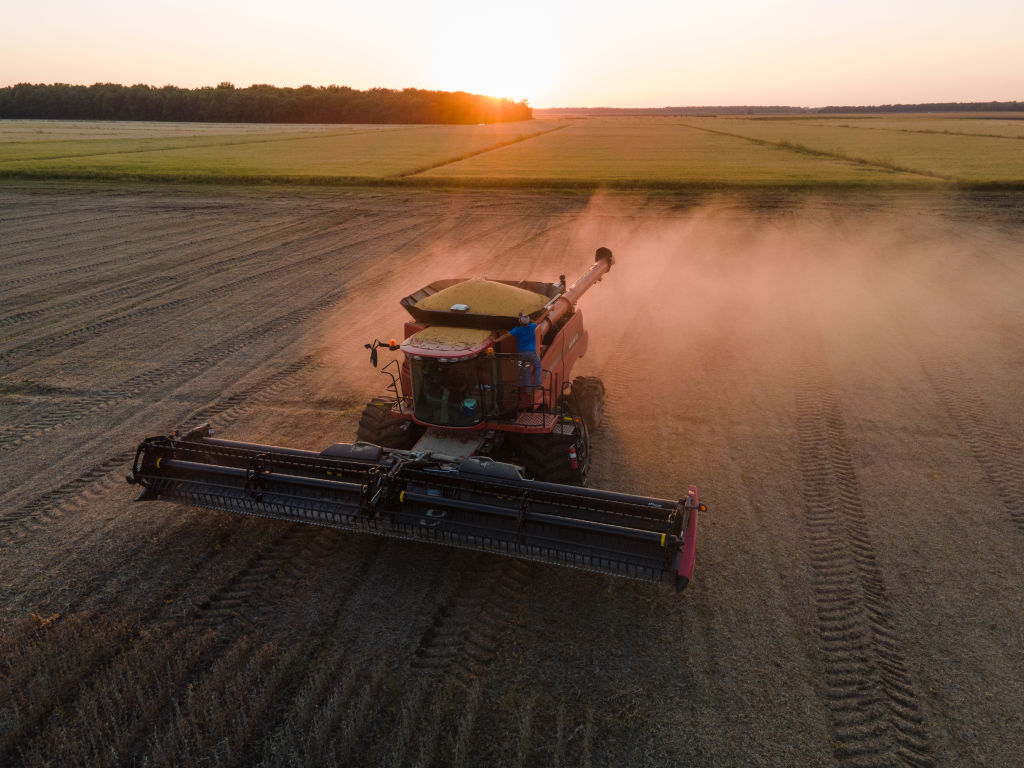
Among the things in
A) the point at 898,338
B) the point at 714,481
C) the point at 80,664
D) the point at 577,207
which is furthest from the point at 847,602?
the point at 577,207

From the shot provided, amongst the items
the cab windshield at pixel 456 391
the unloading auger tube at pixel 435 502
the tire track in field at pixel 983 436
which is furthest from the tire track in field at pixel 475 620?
the tire track in field at pixel 983 436

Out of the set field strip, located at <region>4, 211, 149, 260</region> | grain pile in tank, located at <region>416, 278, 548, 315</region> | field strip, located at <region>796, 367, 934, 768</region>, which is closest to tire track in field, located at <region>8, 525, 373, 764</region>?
grain pile in tank, located at <region>416, 278, 548, 315</region>

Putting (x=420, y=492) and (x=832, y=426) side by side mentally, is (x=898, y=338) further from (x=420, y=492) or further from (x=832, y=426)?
(x=420, y=492)

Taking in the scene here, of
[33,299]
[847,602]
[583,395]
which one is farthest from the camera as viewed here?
[33,299]

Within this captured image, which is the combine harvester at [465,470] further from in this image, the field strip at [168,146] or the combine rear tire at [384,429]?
the field strip at [168,146]

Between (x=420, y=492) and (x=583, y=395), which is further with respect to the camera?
(x=583, y=395)

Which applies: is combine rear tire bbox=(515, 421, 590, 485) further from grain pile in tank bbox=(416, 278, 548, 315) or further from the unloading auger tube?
grain pile in tank bbox=(416, 278, 548, 315)

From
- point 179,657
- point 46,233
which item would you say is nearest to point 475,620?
point 179,657
